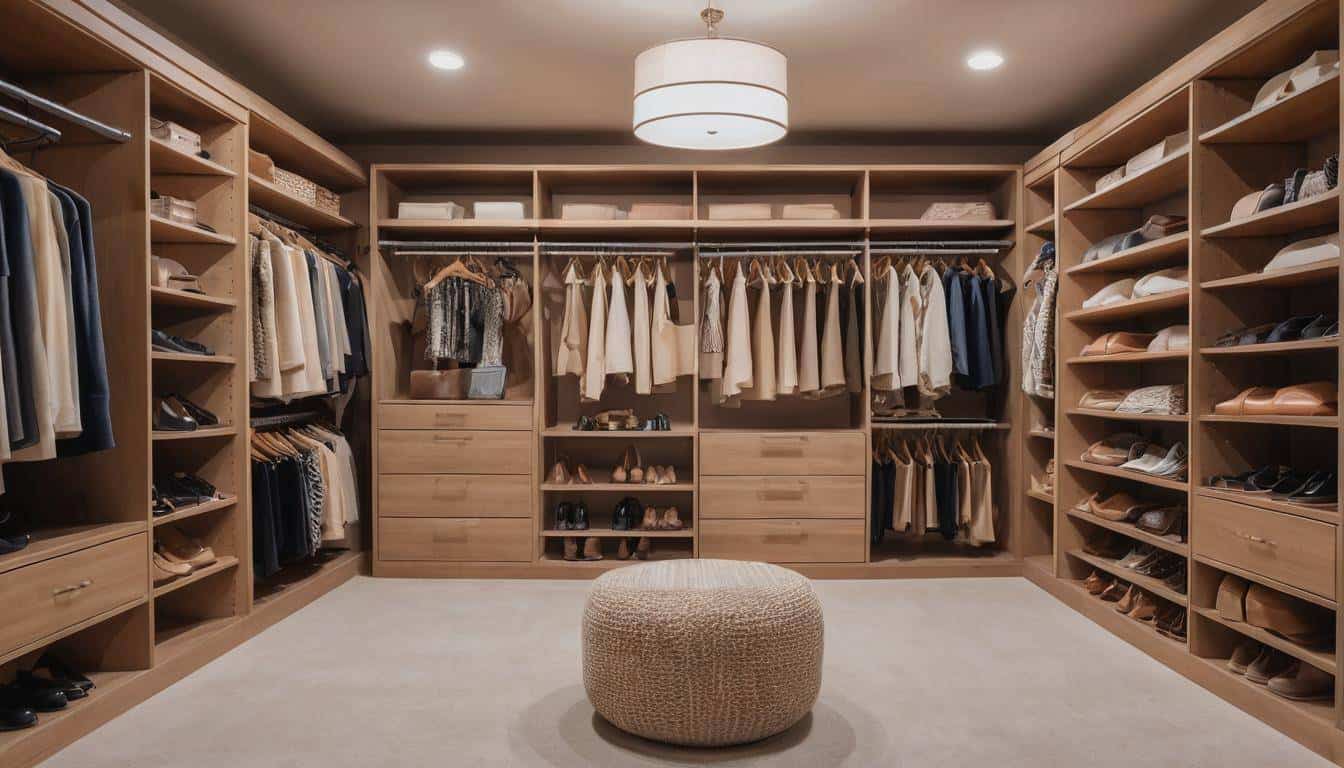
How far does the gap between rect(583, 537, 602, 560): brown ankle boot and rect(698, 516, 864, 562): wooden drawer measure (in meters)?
0.60

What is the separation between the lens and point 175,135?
2867mm

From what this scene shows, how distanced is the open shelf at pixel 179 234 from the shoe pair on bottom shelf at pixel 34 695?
4.75ft

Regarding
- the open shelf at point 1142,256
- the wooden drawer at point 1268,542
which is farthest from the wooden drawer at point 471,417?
the wooden drawer at point 1268,542

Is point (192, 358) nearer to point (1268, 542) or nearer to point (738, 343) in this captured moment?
point (738, 343)

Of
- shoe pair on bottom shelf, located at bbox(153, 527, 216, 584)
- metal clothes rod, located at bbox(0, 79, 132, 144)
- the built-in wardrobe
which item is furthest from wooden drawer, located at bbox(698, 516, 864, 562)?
metal clothes rod, located at bbox(0, 79, 132, 144)

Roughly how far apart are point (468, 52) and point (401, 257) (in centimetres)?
159

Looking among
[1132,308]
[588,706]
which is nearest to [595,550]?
[588,706]

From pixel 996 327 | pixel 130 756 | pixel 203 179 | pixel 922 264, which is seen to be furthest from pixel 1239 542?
pixel 203 179

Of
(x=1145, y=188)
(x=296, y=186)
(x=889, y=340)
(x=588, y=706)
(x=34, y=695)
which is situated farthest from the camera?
(x=889, y=340)

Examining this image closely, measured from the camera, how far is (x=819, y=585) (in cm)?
409

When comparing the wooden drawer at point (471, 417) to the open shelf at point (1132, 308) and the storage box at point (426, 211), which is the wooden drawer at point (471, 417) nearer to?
the storage box at point (426, 211)

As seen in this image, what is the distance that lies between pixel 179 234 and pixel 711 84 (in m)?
2.07

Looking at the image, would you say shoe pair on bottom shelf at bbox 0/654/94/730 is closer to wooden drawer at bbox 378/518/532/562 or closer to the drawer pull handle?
the drawer pull handle

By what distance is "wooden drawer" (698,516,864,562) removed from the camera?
4.20 meters
